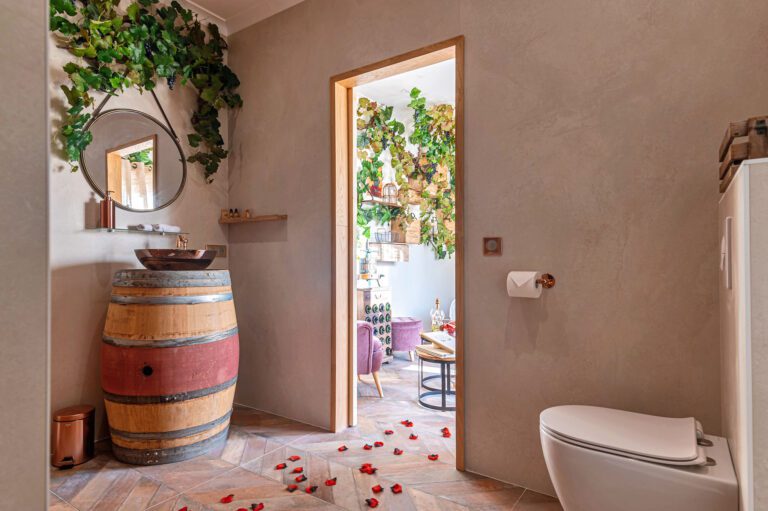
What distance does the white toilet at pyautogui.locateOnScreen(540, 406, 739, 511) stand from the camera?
1119 mm

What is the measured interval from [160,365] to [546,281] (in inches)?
70.6

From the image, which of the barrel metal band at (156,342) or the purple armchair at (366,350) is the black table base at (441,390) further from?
the barrel metal band at (156,342)

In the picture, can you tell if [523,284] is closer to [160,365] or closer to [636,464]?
[636,464]

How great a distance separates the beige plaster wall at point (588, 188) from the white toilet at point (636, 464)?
30 cm

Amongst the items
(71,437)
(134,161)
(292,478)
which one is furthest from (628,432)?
(134,161)

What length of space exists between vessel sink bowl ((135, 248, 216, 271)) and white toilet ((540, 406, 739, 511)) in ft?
5.98

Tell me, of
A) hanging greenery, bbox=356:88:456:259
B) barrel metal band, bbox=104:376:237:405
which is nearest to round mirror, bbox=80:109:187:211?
barrel metal band, bbox=104:376:237:405

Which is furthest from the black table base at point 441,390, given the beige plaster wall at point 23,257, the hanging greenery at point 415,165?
the beige plaster wall at point 23,257

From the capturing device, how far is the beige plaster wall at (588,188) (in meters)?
1.52

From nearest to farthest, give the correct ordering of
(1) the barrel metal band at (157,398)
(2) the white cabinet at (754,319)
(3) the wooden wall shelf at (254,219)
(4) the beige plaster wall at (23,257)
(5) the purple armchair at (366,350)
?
(4) the beige plaster wall at (23,257) → (2) the white cabinet at (754,319) → (1) the barrel metal band at (157,398) → (3) the wooden wall shelf at (254,219) → (5) the purple armchair at (366,350)

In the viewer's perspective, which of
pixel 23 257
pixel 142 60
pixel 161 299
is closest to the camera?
pixel 23 257

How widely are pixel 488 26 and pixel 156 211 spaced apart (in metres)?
2.13

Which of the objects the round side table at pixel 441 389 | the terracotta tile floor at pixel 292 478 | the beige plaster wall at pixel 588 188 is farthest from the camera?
the round side table at pixel 441 389

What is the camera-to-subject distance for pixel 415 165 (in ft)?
15.9
